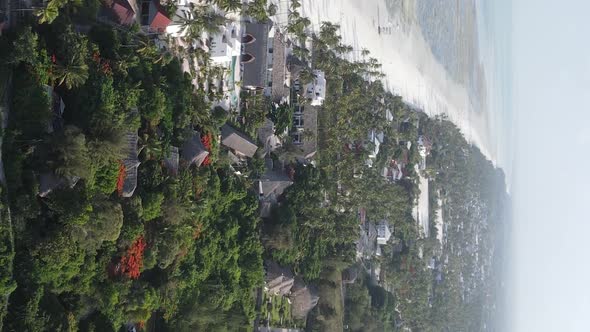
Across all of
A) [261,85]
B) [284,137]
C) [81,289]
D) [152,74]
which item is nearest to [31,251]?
[81,289]

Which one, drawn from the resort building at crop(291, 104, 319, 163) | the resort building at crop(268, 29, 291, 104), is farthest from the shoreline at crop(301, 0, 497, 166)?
the resort building at crop(291, 104, 319, 163)

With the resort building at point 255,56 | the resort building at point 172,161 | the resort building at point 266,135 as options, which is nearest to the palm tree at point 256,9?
the resort building at point 255,56

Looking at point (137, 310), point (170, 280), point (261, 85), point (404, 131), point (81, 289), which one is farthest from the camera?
point (404, 131)

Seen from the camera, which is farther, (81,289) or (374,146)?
(374,146)

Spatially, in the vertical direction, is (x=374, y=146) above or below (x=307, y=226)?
above

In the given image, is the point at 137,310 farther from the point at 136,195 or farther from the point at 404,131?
the point at 404,131

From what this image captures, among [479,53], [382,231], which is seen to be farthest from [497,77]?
[382,231]
